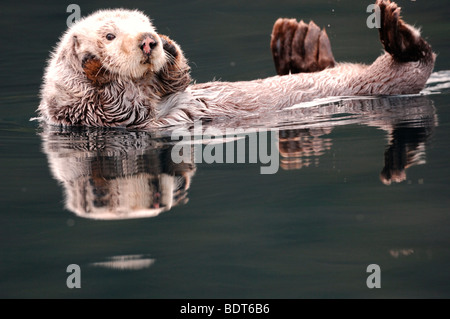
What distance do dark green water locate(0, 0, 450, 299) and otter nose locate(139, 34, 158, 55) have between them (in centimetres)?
61

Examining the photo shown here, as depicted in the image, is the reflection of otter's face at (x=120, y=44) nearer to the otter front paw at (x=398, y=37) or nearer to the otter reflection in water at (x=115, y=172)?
the otter reflection in water at (x=115, y=172)

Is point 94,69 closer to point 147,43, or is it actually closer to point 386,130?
point 147,43

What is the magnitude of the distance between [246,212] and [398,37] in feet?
9.46

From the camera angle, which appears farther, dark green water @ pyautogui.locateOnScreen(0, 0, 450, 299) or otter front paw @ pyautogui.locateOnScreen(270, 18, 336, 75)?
otter front paw @ pyautogui.locateOnScreen(270, 18, 336, 75)

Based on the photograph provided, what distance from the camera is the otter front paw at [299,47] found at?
5.93m

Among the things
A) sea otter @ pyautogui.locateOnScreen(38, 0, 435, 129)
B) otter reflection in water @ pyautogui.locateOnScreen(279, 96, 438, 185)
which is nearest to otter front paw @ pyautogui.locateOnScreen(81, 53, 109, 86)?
sea otter @ pyautogui.locateOnScreen(38, 0, 435, 129)

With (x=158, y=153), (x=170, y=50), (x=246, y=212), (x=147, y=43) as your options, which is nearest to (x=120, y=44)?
(x=147, y=43)

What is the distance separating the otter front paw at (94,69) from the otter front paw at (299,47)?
1.78 metres

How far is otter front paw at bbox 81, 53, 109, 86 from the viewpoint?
4.79 meters

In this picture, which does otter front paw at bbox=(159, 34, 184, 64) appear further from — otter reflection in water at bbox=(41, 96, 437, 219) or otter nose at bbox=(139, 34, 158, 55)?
otter reflection in water at bbox=(41, 96, 437, 219)

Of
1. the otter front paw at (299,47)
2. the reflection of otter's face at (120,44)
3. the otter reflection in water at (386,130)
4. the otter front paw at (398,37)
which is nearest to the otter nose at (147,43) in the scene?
the reflection of otter's face at (120,44)

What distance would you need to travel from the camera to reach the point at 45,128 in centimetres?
518
